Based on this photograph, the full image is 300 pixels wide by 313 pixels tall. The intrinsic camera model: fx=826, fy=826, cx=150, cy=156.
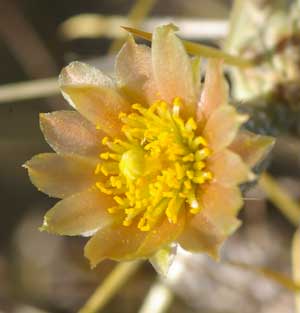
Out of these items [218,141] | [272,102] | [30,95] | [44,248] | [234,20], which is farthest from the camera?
[44,248]

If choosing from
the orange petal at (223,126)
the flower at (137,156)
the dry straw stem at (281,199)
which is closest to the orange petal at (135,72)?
the flower at (137,156)

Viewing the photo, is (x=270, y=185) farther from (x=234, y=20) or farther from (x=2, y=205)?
(x=2, y=205)

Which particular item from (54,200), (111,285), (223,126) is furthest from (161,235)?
(54,200)

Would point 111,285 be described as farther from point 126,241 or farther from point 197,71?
point 197,71

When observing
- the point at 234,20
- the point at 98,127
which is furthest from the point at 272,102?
the point at 98,127

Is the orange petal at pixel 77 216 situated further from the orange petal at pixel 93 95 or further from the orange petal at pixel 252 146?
the orange petal at pixel 252 146

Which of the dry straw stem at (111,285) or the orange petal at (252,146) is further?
the dry straw stem at (111,285)

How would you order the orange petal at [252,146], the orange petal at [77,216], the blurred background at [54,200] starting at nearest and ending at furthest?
the orange petal at [252,146]
the orange petal at [77,216]
the blurred background at [54,200]
